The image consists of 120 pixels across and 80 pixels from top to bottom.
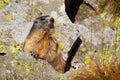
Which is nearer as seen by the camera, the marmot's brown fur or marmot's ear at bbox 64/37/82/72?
the marmot's brown fur

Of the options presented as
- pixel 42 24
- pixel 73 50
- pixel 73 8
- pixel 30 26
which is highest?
pixel 42 24

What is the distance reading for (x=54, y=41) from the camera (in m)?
7.82

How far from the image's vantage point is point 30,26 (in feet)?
26.5

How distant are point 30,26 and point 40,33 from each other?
480 millimetres

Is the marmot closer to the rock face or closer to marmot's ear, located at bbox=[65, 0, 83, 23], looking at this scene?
the rock face

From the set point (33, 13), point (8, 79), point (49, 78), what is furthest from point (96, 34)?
point (8, 79)

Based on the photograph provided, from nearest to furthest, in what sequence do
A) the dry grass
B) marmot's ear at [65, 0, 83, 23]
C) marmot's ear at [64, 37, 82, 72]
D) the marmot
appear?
the dry grass < the marmot < marmot's ear at [64, 37, 82, 72] < marmot's ear at [65, 0, 83, 23]

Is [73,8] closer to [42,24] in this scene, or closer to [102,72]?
[42,24]

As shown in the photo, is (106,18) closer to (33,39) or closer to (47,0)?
(47,0)

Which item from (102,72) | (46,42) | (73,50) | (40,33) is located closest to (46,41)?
(46,42)

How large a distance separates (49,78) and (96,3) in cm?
359

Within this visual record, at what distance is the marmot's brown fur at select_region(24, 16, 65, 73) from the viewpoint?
301 inches

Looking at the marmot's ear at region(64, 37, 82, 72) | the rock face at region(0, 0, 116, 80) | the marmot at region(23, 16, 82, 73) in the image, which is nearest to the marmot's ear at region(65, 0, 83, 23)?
the rock face at region(0, 0, 116, 80)

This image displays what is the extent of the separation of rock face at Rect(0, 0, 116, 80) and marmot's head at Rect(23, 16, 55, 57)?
28cm
